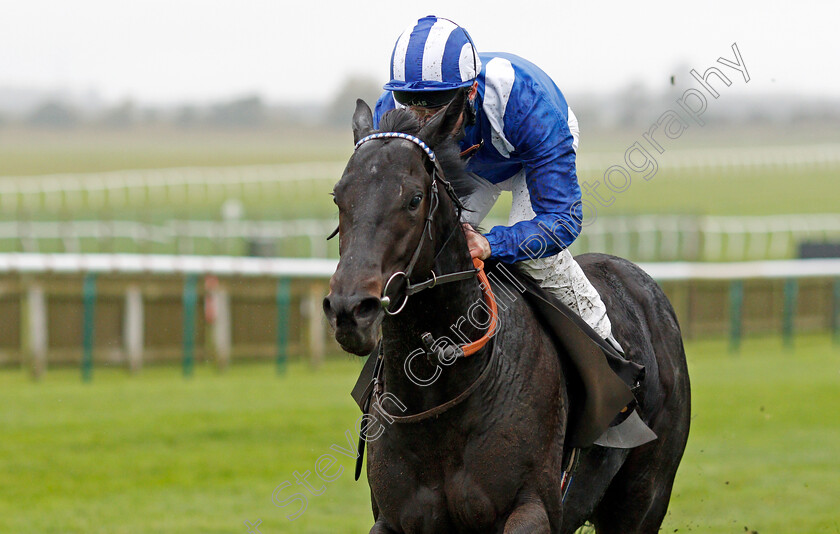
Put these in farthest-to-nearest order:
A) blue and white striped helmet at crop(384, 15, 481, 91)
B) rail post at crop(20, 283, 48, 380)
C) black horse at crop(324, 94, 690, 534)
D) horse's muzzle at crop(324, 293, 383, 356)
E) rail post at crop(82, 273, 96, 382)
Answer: rail post at crop(82, 273, 96, 382) → rail post at crop(20, 283, 48, 380) → blue and white striped helmet at crop(384, 15, 481, 91) → black horse at crop(324, 94, 690, 534) → horse's muzzle at crop(324, 293, 383, 356)

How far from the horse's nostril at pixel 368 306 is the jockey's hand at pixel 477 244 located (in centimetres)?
65

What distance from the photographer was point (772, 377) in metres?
12.8

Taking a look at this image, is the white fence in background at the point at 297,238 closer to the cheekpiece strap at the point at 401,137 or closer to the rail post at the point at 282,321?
the rail post at the point at 282,321

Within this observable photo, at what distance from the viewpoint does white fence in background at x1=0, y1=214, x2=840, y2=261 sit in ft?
57.6

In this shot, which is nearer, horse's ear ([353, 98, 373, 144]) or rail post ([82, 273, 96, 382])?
horse's ear ([353, 98, 373, 144])

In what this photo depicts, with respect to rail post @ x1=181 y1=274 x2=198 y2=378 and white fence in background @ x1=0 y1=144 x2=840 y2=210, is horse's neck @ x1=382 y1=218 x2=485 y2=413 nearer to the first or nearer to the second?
rail post @ x1=181 y1=274 x2=198 y2=378

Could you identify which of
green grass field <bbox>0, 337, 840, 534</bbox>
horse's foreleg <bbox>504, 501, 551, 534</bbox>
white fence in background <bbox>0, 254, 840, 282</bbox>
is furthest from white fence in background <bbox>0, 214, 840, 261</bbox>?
horse's foreleg <bbox>504, 501, 551, 534</bbox>

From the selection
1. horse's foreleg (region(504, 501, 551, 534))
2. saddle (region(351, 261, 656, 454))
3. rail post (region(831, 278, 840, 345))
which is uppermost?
saddle (region(351, 261, 656, 454))

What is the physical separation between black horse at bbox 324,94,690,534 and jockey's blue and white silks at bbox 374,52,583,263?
0.24 m

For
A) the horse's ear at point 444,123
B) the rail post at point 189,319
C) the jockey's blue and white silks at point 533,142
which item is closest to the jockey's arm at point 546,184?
the jockey's blue and white silks at point 533,142

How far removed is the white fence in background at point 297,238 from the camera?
57.6 feet

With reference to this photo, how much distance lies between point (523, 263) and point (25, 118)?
74001 mm

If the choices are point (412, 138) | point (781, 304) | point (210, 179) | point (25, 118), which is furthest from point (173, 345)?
point (25, 118)

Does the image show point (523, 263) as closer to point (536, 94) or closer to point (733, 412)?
point (536, 94)
